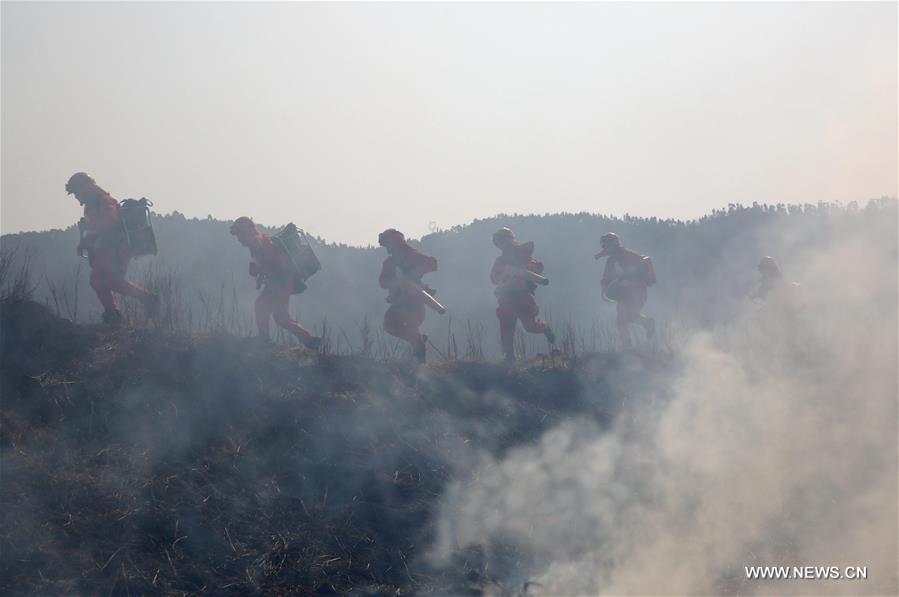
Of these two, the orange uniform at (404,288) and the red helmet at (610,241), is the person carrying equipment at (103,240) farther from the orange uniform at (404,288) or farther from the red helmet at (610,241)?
the red helmet at (610,241)

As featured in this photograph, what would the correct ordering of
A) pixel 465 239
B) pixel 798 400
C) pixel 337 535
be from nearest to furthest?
1. pixel 337 535
2. pixel 798 400
3. pixel 465 239

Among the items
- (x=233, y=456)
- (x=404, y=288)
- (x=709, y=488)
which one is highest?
(x=404, y=288)

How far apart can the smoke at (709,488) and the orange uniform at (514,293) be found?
1.90 m

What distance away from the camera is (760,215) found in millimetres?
39281

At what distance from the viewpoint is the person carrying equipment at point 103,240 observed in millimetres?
12523

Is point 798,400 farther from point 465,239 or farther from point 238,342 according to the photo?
point 465,239

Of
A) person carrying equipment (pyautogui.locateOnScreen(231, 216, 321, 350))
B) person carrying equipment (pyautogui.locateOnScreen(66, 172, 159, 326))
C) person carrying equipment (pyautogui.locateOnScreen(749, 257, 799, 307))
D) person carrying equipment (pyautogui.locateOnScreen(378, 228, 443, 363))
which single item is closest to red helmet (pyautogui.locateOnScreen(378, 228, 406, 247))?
person carrying equipment (pyautogui.locateOnScreen(378, 228, 443, 363))

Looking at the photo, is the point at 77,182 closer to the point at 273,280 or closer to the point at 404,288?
the point at 273,280

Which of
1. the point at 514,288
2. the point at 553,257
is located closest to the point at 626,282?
the point at 514,288

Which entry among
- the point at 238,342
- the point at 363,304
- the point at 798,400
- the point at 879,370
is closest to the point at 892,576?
the point at 798,400

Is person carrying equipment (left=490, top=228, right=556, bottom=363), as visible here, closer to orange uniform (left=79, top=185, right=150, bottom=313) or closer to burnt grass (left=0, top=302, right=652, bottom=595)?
burnt grass (left=0, top=302, right=652, bottom=595)

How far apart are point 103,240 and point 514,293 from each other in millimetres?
5785

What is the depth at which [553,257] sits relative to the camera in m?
41.4

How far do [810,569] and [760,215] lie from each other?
30.2 metres
